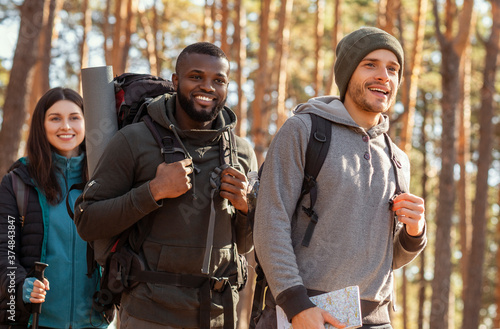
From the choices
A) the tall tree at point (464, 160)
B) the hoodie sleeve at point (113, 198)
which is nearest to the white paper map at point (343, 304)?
the hoodie sleeve at point (113, 198)

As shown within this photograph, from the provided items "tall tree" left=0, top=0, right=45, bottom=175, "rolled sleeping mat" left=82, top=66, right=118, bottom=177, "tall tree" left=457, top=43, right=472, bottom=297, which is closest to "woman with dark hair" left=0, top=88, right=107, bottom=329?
"rolled sleeping mat" left=82, top=66, right=118, bottom=177

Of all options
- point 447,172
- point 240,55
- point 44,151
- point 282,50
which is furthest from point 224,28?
point 44,151

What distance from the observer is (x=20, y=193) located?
4.38 meters

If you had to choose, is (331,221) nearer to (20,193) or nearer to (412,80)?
(20,193)

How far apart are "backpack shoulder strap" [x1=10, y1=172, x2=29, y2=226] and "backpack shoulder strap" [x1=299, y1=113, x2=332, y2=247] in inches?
79.7

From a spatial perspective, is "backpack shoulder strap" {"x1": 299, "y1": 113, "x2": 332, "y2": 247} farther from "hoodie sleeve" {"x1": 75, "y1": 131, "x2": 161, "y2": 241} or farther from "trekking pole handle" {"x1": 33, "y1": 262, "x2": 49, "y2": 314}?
"trekking pole handle" {"x1": 33, "y1": 262, "x2": 49, "y2": 314}

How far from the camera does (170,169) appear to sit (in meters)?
3.59

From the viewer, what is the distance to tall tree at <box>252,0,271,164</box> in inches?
543

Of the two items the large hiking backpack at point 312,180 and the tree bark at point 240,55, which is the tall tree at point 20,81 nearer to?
the tree bark at point 240,55

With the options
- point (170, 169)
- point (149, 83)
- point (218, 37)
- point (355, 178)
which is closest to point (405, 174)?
point (355, 178)

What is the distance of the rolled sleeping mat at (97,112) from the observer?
159 inches

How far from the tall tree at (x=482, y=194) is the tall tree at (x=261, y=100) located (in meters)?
5.16

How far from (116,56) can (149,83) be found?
14287 mm

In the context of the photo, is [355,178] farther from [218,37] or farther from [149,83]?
[218,37]
